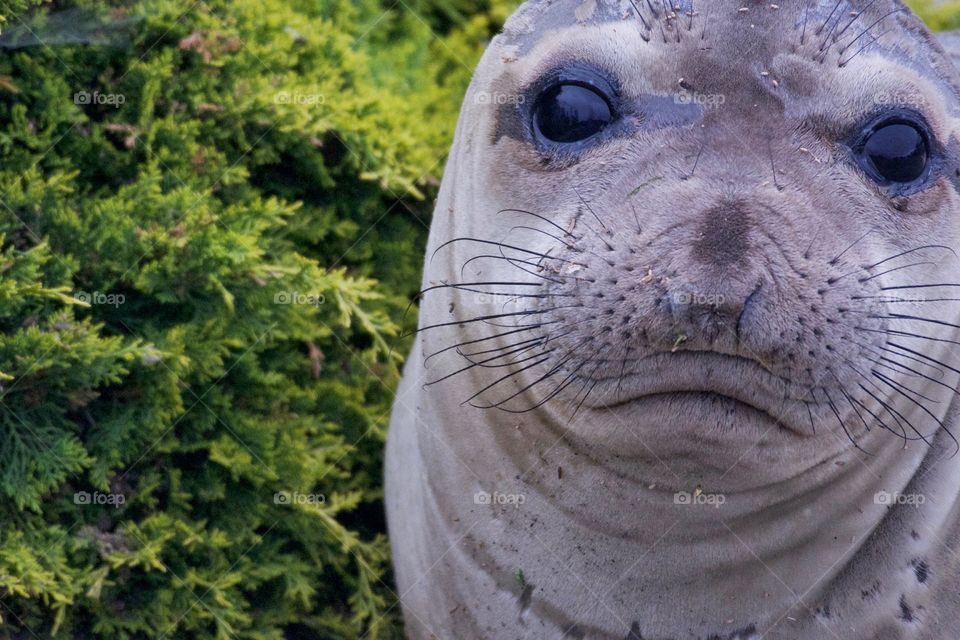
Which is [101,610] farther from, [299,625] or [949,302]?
[949,302]

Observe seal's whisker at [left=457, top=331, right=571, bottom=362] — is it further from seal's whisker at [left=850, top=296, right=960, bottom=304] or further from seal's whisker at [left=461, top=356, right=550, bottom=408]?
seal's whisker at [left=850, top=296, right=960, bottom=304]

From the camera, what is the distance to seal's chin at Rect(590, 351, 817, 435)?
2191mm

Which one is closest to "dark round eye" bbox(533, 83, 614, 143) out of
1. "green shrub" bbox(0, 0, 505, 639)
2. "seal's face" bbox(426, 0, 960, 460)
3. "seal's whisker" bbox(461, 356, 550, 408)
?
"seal's face" bbox(426, 0, 960, 460)

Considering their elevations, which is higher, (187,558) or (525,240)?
(525,240)

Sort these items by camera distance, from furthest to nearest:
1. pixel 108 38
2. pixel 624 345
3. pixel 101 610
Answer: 1. pixel 108 38
2. pixel 101 610
3. pixel 624 345

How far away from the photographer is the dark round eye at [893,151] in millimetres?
2496

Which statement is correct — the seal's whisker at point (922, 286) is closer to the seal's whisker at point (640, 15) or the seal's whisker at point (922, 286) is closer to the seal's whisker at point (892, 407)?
the seal's whisker at point (892, 407)

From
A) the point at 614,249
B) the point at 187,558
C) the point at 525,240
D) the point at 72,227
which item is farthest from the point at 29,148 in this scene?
the point at 614,249

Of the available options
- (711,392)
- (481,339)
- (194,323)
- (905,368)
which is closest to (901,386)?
(905,368)

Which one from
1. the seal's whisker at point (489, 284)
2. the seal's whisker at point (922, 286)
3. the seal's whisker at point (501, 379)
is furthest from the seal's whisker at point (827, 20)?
the seal's whisker at point (501, 379)

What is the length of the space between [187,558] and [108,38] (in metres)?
1.58

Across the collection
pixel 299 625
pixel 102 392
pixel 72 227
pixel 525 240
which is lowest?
pixel 299 625

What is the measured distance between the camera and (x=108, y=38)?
3.39m

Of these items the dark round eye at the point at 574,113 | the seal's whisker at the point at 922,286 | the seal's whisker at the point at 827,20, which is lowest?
the seal's whisker at the point at 922,286
